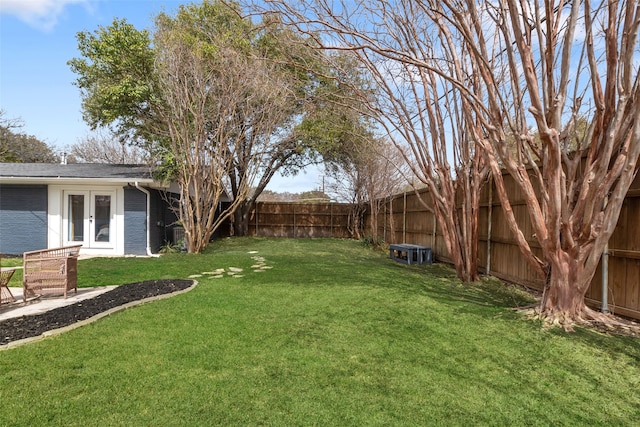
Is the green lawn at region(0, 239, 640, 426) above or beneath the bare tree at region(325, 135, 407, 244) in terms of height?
beneath

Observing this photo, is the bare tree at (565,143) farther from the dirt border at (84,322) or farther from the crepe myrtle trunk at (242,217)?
the crepe myrtle trunk at (242,217)

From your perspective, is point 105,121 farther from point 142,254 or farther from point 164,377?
point 164,377

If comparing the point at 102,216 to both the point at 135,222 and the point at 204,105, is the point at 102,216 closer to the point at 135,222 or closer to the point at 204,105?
the point at 135,222

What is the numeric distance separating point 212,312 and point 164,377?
170 centimetres

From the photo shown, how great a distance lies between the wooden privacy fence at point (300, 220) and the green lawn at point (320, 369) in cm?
1519

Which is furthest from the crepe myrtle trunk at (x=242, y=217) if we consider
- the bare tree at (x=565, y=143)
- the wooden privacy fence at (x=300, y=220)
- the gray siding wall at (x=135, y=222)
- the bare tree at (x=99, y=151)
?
the bare tree at (x=565, y=143)

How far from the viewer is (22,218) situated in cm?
1087

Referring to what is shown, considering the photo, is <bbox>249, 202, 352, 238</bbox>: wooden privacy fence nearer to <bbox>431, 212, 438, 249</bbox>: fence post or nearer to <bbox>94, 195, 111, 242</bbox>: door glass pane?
<bbox>94, 195, 111, 242</bbox>: door glass pane

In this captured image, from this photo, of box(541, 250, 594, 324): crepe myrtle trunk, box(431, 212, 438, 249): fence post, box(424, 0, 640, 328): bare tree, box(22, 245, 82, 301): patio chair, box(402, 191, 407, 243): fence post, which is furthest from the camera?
box(402, 191, 407, 243): fence post

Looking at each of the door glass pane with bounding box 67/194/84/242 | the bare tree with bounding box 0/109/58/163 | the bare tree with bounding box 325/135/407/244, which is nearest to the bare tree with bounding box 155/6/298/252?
the door glass pane with bounding box 67/194/84/242

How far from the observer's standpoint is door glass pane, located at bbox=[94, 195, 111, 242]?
11.0m

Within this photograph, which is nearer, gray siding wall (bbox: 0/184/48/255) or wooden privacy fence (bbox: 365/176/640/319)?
wooden privacy fence (bbox: 365/176/640/319)

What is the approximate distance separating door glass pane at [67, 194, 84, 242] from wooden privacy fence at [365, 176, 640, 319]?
9.60 metres

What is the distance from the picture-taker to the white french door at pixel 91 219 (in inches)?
432
